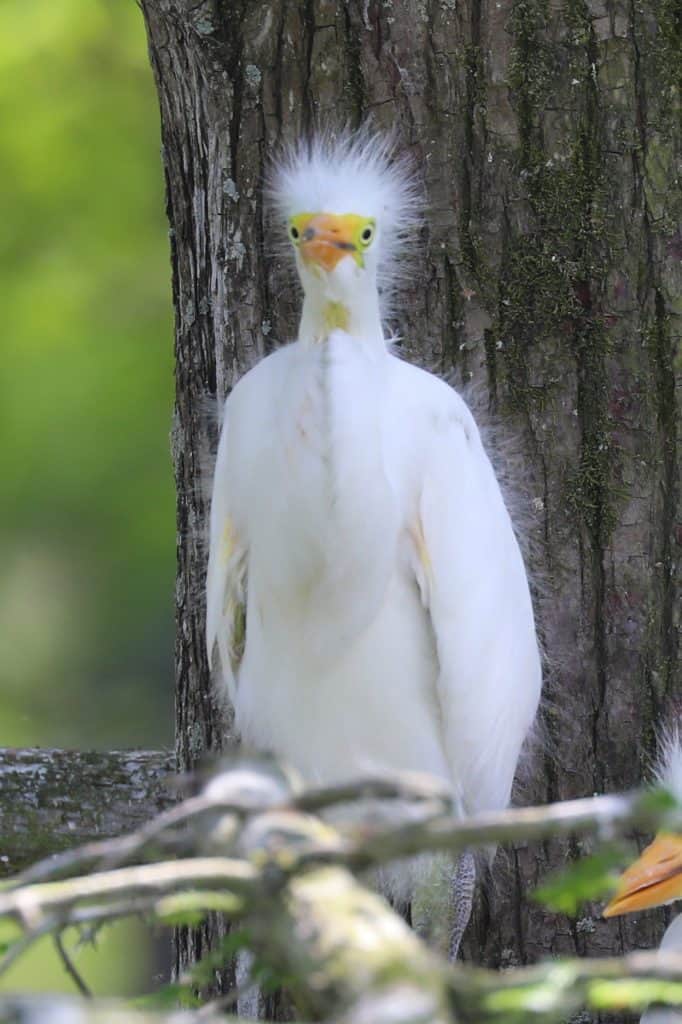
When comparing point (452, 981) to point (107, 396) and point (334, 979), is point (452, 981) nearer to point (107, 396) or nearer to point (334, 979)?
point (334, 979)

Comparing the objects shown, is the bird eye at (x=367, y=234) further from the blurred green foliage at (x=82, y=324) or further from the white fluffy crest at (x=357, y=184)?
the blurred green foliage at (x=82, y=324)

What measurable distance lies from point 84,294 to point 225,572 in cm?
265

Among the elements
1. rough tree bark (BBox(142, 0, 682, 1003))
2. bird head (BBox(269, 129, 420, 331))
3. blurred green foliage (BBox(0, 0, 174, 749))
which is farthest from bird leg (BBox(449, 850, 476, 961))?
blurred green foliage (BBox(0, 0, 174, 749))

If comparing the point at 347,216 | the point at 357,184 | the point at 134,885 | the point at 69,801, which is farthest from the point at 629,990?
the point at 69,801

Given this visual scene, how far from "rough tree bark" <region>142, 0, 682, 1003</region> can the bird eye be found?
32 cm

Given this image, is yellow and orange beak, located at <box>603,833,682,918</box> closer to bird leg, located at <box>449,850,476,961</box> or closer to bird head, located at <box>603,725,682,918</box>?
bird head, located at <box>603,725,682,918</box>

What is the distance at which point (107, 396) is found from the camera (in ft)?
16.1

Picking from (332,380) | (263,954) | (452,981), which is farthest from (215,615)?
(452,981)

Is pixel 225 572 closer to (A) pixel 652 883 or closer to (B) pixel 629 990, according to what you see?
(A) pixel 652 883

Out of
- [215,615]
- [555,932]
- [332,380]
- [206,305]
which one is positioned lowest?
[555,932]

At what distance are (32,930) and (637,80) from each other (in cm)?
169

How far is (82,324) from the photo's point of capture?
468 centimetres

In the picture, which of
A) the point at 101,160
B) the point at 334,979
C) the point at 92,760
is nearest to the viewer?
the point at 334,979

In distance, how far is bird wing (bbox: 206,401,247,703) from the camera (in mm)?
2152
